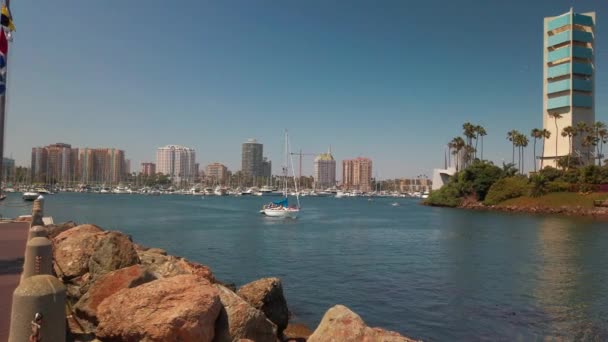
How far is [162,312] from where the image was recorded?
8.32 meters

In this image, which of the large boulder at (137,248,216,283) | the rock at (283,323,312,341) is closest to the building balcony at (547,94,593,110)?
the rock at (283,323,312,341)

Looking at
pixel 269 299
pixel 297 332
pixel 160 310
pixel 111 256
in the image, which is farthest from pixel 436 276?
pixel 160 310

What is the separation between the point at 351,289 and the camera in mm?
23516

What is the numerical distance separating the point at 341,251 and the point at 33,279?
34.2 m

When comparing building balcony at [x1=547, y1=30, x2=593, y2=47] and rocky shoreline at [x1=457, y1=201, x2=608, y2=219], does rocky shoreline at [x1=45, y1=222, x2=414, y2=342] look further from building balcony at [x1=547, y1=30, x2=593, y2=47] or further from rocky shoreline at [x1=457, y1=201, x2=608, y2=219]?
building balcony at [x1=547, y1=30, x2=593, y2=47]

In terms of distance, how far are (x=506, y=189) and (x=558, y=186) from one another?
13.2m

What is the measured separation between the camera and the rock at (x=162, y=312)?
8.10 metres

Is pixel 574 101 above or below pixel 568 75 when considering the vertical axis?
below

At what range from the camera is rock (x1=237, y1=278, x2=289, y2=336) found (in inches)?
531

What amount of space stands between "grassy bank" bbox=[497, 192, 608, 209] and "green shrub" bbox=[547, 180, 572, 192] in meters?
1.43

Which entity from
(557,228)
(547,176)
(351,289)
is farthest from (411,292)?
(547,176)

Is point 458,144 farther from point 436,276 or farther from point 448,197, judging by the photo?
point 436,276

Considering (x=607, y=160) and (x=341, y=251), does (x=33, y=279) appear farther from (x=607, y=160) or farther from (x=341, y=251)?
(x=607, y=160)

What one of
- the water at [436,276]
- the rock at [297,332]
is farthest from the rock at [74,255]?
the water at [436,276]
